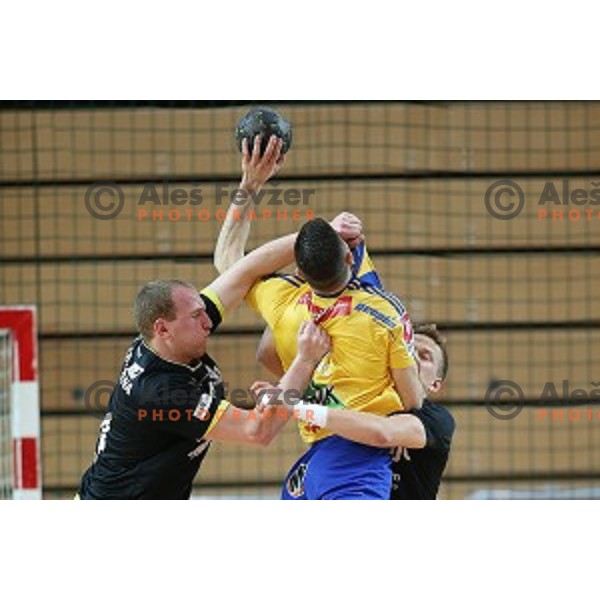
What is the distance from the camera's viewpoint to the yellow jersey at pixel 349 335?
423 cm

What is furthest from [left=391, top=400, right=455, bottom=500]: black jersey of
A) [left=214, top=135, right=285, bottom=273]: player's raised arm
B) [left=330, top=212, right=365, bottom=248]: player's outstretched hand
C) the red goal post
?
the red goal post

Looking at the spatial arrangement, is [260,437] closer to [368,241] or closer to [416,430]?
[416,430]

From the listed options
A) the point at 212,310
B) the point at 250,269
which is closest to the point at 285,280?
the point at 250,269

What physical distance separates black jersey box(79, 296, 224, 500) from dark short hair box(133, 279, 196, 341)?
9 centimetres

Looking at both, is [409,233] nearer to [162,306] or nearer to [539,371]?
[539,371]

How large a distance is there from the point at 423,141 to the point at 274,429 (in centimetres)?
217

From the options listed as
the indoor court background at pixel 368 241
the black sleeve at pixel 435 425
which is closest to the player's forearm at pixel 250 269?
the black sleeve at pixel 435 425

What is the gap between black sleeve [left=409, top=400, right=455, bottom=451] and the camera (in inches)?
176

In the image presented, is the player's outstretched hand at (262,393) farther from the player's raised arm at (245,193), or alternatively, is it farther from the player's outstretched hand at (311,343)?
the player's raised arm at (245,193)

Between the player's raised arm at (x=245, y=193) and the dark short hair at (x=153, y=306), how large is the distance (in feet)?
1.13

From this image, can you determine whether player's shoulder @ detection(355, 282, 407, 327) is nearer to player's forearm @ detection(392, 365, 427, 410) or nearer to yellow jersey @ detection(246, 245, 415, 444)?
yellow jersey @ detection(246, 245, 415, 444)

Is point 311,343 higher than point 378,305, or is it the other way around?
point 378,305

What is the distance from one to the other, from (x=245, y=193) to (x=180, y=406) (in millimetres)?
794

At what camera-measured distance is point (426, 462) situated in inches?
182
